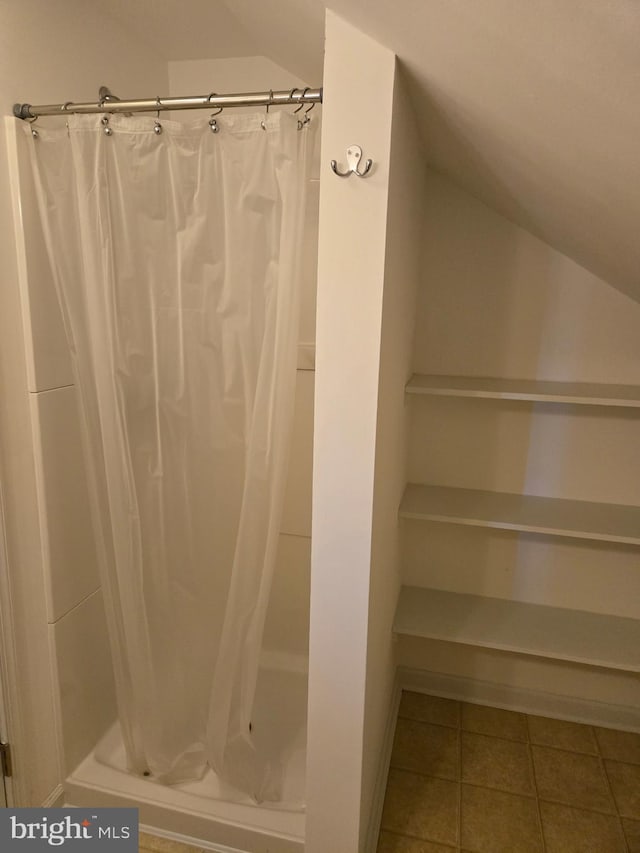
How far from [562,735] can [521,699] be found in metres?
0.17

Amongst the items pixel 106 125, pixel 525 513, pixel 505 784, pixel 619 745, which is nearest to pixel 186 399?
pixel 106 125

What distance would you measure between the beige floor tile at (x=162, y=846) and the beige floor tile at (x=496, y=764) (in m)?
0.87

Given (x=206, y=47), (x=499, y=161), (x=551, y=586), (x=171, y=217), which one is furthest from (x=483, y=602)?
(x=206, y=47)

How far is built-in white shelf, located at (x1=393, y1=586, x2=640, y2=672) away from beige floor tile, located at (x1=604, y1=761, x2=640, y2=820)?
332mm

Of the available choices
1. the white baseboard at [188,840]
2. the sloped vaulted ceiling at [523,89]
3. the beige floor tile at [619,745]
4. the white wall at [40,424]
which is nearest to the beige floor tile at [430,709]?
the beige floor tile at [619,745]

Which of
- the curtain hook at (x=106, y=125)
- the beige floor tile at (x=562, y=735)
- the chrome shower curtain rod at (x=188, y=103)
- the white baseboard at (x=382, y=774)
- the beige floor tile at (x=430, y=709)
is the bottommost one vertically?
the beige floor tile at (x=562, y=735)

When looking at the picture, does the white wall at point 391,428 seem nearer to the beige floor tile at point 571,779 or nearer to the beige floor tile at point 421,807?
the beige floor tile at point 421,807

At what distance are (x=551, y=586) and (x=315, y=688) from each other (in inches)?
40.8

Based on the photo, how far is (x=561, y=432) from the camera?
1.84 meters

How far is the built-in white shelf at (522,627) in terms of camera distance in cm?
177

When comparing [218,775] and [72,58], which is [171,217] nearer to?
[72,58]

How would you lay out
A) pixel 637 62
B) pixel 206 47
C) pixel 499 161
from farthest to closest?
pixel 206 47, pixel 499 161, pixel 637 62

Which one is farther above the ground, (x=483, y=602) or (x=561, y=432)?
(x=561, y=432)

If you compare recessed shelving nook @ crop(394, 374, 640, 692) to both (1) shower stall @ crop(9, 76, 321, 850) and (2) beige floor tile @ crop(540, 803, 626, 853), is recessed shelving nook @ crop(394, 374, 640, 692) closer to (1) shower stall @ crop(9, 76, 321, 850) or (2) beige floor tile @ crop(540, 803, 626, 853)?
(2) beige floor tile @ crop(540, 803, 626, 853)
